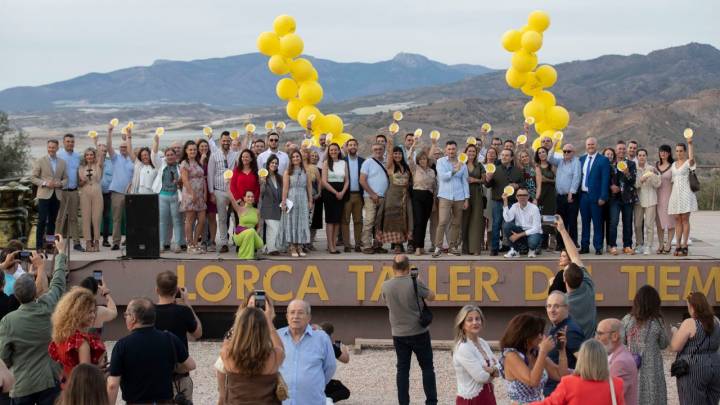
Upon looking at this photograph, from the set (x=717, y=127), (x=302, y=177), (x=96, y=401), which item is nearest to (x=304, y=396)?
(x=96, y=401)

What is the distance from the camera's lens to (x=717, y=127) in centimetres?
7638

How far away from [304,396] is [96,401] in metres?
2.01

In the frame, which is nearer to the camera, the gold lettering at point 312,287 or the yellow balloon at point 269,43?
the gold lettering at point 312,287

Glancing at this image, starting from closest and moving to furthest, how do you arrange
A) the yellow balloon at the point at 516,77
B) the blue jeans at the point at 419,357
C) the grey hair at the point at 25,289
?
the grey hair at the point at 25,289, the blue jeans at the point at 419,357, the yellow balloon at the point at 516,77

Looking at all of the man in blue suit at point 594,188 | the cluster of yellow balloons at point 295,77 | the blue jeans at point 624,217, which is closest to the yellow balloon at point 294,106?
the cluster of yellow balloons at point 295,77

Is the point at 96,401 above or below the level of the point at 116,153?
below

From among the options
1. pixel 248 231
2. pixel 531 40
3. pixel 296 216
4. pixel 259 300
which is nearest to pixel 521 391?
pixel 259 300

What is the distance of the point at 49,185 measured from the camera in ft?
48.5

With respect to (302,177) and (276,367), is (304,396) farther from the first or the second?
(302,177)

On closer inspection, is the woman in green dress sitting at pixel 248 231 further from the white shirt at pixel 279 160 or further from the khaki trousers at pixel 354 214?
the khaki trousers at pixel 354 214

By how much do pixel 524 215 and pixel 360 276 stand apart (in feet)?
7.32

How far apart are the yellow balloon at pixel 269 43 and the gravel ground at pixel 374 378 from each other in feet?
18.2

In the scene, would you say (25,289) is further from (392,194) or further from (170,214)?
(392,194)

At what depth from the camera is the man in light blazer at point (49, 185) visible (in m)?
14.8
